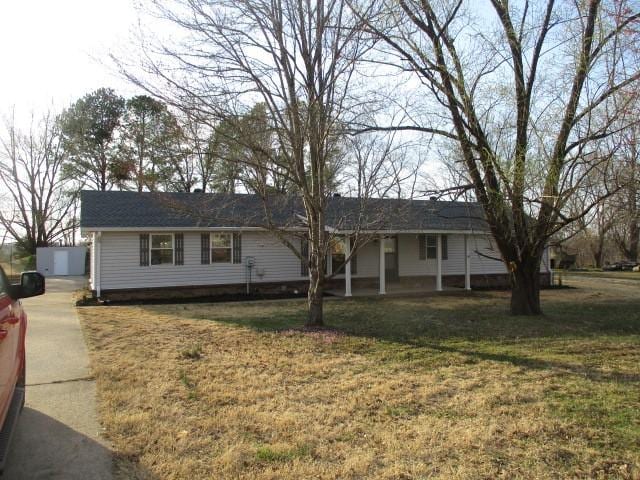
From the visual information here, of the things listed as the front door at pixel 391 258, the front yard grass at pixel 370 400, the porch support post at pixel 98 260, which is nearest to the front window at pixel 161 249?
the porch support post at pixel 98 260

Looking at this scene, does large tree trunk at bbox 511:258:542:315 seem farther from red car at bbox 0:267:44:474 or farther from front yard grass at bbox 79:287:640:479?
red car at bbox 0:267:44:474

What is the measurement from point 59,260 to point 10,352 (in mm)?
31426

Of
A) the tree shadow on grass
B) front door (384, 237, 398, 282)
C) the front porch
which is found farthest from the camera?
front door (384, 237, 398, 282)

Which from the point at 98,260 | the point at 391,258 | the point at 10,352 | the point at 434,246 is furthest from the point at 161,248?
the point at 10,352

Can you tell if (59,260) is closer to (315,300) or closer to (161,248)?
(161,248)

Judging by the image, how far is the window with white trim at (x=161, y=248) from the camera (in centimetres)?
1673

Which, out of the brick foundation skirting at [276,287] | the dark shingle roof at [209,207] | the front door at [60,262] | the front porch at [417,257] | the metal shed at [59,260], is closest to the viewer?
the dark shingle roof at [209,207]

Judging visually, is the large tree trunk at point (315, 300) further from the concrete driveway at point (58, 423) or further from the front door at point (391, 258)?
the front door at point (391, 258)

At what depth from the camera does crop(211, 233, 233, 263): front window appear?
57.9 feet

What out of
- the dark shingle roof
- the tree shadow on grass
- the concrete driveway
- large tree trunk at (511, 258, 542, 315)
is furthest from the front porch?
the concrete driveway

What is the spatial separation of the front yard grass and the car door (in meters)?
1.03

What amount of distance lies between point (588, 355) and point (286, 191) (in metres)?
6.53

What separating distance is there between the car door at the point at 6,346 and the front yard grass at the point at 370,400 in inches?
40.6

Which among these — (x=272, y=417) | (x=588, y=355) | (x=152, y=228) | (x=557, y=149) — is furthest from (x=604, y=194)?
(x=152, y=228)
